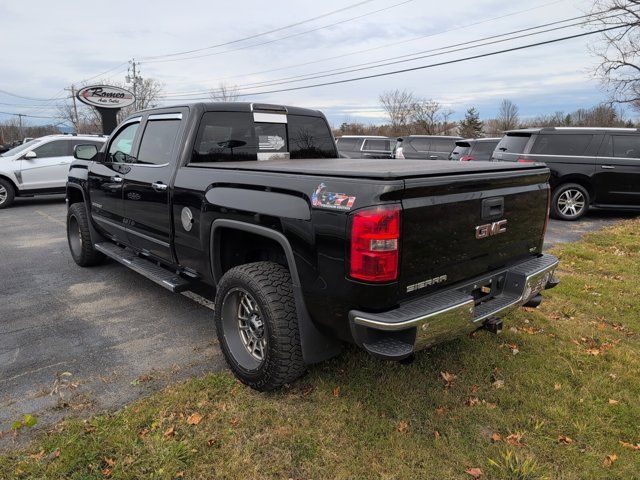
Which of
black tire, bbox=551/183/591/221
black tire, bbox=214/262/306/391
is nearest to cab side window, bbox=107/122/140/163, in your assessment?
black tire, bbox=214/262/306/391

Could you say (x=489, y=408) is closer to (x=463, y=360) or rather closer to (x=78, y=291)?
(x=463, y=360)

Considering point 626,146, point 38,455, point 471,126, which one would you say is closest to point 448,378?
point 38,455

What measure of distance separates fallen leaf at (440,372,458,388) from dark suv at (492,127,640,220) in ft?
25.8

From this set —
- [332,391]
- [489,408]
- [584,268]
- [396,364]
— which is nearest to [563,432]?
[489,408]

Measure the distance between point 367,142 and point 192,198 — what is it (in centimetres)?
1419

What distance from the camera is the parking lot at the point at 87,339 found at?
3.15 meters

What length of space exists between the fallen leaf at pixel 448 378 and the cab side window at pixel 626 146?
863 cm

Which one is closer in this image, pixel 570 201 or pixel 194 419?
pixel 194 419

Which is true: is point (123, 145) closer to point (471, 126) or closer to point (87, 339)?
point (87, 339)

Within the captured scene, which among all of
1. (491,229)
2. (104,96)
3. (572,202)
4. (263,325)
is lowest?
(572,202)

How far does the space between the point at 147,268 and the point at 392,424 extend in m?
2.78

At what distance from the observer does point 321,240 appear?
2.53m

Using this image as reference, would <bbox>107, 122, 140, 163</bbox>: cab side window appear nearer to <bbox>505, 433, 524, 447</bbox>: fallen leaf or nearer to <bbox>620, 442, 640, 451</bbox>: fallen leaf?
<bbox>505, 433, 524, 447</bbox>: fallen leaf

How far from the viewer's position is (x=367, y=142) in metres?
17.0
